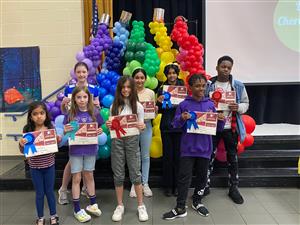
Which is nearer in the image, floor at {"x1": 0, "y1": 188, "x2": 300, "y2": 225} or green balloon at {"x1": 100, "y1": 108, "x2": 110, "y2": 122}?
floor at {"x1": 0, "y1": 188, "x2": 300, "y2": 225}

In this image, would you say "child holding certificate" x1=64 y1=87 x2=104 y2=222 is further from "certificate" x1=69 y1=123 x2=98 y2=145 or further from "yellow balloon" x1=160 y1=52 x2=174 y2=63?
"yellow balloon" x1=160 y1=52 x2=174 y2=63

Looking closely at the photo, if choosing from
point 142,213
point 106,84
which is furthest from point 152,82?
point 142,213

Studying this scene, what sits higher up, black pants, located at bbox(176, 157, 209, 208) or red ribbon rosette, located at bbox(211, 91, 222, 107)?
red ribbon rosette, located at bbox(211, 91, 222, 107)

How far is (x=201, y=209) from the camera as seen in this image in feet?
8.98

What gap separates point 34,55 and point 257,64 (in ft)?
9.86

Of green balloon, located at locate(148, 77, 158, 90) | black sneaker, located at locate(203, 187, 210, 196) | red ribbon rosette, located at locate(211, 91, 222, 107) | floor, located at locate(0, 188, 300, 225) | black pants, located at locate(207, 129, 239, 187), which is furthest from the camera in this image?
green balloon, located at locate(148, 77, 158, 90)

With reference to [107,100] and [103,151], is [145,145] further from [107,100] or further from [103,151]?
[107,100]

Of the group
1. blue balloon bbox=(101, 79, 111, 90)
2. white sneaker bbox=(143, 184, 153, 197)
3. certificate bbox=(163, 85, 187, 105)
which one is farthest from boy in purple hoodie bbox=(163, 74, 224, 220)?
blue balloon bbox=(101, 79, 111, 90)

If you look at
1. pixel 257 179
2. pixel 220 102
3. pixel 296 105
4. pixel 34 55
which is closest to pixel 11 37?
pixel 34 55

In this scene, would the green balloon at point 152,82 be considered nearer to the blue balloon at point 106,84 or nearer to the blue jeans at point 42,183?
the blue balloon at point 106,84

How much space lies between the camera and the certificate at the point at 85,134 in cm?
248

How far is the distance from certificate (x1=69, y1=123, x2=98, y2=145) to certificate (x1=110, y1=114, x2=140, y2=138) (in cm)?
15

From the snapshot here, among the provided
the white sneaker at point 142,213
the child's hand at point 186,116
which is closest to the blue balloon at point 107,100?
the child's hand at point 186,116

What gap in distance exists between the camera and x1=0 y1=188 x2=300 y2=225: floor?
2641mm
